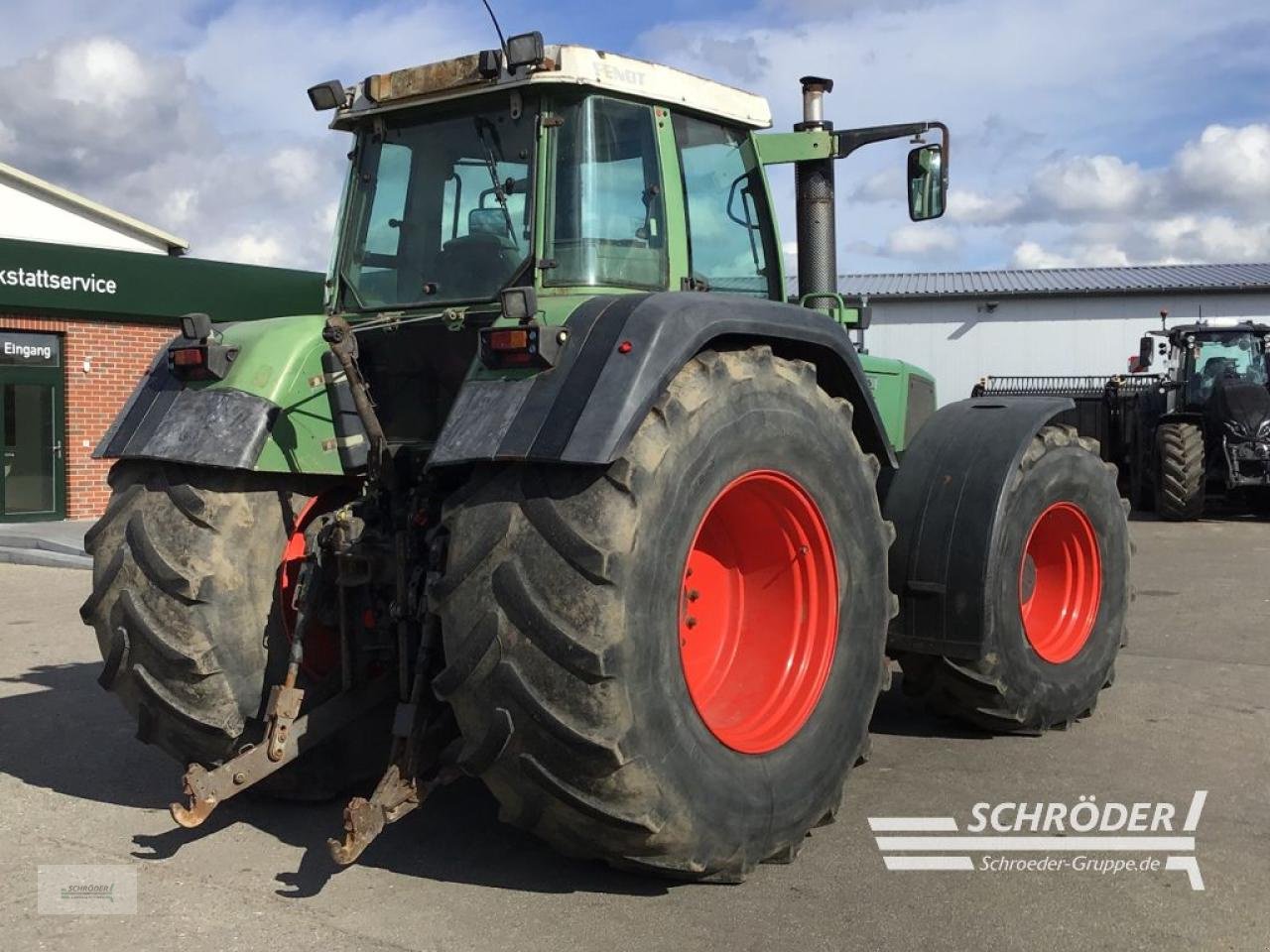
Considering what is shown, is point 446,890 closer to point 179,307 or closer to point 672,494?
point 672,494

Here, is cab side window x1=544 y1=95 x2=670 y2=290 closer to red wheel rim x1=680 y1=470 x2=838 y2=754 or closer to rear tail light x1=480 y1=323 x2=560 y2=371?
rear tail light x1=480 y1=323 x2=560 y2=371

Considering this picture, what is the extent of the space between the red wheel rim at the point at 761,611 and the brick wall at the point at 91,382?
15.3m

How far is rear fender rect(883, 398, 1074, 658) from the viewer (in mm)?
5234

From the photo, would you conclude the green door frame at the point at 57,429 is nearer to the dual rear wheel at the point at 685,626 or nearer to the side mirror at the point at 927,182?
the side mirror at the point at 927,182

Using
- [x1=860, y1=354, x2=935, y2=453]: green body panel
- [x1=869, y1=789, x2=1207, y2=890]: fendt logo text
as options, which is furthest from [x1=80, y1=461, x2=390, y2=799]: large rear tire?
[x1=860, y1=354, x2=935, y2=453]: green body panel

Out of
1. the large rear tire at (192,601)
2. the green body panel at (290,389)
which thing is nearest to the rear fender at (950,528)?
the green body panel at (290,389)

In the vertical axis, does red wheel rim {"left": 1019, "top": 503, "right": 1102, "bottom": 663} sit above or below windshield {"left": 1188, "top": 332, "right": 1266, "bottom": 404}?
below

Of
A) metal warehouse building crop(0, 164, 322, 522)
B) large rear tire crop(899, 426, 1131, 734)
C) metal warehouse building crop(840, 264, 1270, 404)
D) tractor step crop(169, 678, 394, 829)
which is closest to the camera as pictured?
tractor step crop(169, 678, 394, 829)

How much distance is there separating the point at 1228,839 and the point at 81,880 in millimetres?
3834

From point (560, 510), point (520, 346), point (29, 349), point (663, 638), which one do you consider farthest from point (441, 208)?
point (29, 349)

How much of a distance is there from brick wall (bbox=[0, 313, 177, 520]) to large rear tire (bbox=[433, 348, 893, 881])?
15.6m

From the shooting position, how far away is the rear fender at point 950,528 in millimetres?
5234

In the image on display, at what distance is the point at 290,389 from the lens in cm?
439

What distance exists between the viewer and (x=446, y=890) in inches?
156
